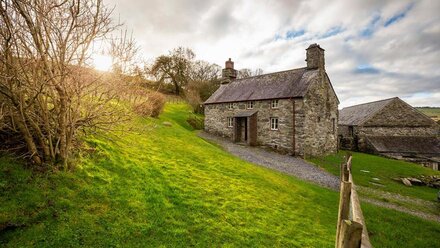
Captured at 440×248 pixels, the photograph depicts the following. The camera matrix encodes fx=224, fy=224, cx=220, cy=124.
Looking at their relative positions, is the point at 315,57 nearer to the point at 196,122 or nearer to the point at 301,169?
the point at 301,169

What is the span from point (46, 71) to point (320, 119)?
23.9m

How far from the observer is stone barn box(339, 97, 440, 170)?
2819cm

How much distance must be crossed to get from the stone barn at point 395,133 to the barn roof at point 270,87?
497 inches

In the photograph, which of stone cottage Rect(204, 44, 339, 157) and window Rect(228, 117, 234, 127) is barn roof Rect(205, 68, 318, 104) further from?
window Rect(228, 117, 234, 127)

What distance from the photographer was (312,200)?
A: 10.4 m

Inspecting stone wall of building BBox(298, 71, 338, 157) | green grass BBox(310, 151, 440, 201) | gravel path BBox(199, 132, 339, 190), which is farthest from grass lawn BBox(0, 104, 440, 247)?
stone wall of building BBox(298, 71, 338, 157)

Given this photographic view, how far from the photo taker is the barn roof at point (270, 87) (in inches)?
929

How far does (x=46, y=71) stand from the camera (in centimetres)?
549

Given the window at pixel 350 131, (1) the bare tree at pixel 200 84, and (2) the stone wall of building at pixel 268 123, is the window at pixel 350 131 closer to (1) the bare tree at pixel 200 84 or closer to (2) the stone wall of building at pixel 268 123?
(2) the stone wall of building at pixel 268 123

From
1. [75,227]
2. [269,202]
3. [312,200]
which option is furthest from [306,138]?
[75,227]

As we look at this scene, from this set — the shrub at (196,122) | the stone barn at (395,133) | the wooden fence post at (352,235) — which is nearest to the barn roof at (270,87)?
the shrub at (196,122)

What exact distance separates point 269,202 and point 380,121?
29.6 meters

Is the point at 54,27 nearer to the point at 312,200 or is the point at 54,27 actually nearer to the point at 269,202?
the point at 269,202

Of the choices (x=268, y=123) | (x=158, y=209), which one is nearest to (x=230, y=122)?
(x=268, y=123)
